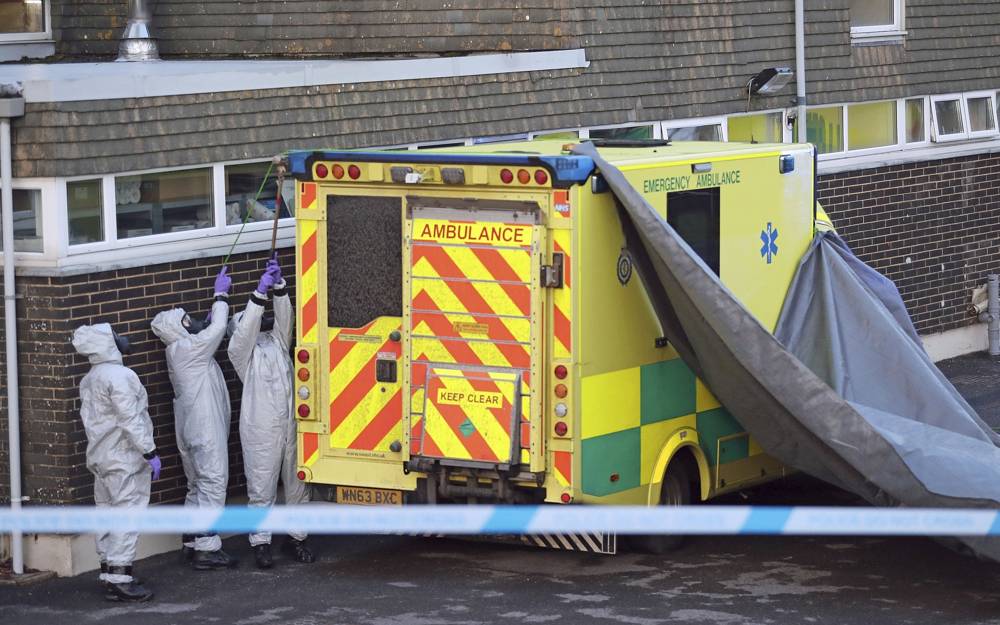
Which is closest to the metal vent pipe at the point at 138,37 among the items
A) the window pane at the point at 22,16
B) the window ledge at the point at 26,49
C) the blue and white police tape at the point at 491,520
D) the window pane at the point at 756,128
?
the window ledge at the point at 26,49

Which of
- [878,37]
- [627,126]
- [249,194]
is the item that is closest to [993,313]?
[878,37]

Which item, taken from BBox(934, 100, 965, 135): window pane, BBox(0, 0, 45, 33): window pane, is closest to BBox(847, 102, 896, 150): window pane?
BBox(934, 100, 965, 135): window pane

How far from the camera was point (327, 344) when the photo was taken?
10.1 meters

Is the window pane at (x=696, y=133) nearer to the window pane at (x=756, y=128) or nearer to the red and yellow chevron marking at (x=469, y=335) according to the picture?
the window pane at (x=756, y=128)

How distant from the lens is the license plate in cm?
990

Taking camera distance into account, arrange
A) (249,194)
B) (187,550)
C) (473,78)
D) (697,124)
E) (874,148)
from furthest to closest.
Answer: (874,148)
(697,124)
(473,78)
(249,194)
(187,550)

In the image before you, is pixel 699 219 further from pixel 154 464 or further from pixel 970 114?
pixel 970 114

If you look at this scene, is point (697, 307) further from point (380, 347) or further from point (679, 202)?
point (380, 347)

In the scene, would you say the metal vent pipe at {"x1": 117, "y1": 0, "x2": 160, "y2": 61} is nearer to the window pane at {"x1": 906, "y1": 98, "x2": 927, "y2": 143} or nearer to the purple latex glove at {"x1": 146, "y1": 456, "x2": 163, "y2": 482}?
the purple latex glove at {"x1": 146, "y1": 456, "x2": 163, "y2": 482}

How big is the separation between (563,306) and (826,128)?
7.95 m

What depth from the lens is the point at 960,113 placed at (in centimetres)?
1805

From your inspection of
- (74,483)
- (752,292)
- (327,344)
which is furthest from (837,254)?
(74,483)

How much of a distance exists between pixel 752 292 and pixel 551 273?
177cm

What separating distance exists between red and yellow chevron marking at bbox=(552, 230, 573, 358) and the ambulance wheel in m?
1.31
